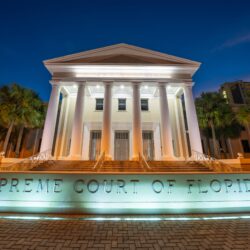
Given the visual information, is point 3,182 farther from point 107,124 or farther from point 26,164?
point 107,124

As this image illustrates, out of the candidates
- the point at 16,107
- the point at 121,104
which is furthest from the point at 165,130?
the point at 16,107

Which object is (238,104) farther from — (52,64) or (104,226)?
(104,226)

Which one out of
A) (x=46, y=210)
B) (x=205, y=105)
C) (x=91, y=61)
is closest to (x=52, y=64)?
(x=91, y=61)

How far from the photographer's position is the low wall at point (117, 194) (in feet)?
16.3

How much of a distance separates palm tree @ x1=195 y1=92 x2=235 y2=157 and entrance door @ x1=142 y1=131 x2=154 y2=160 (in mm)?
8972

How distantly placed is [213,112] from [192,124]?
9.40 metres

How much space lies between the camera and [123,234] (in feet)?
11.8

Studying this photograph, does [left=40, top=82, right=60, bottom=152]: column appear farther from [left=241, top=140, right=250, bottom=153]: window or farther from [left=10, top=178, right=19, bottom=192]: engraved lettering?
[left=241, top=140, right=250, bottom=153]: window

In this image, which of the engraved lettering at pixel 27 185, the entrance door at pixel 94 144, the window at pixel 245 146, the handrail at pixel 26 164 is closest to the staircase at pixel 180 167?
the engraved lettering at pixel 27 185

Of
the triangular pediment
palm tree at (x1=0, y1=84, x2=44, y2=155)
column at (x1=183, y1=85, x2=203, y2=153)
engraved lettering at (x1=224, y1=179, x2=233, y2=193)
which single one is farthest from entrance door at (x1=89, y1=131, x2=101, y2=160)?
engraved lettering at (x1=224, y1=179, x2=233, y2=193)

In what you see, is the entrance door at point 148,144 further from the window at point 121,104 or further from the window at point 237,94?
the window at point 237,94

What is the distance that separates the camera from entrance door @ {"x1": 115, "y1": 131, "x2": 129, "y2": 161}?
1598 centimetres

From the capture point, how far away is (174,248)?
298cm

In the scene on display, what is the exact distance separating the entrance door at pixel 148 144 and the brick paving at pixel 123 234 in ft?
38.2
